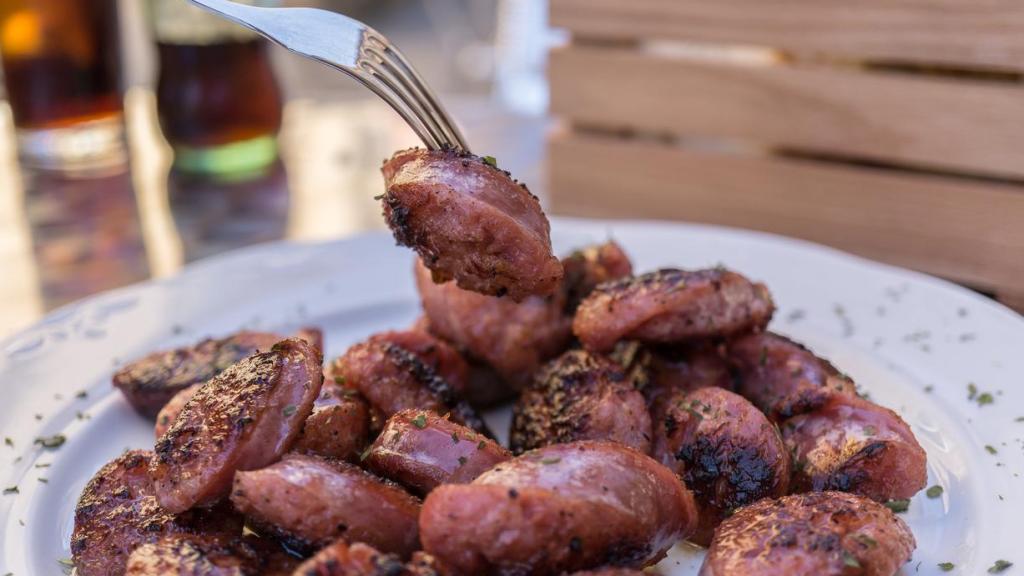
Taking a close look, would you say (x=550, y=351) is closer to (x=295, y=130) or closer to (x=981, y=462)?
(x=981, y=462)

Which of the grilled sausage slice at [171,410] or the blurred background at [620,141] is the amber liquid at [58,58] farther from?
the grilled sausage slice at [171,410]

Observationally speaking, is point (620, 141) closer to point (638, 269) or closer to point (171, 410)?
point (638, 269)

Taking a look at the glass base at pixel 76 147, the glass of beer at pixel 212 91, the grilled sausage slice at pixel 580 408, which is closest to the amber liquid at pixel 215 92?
the glass of beer at pixel 212 91

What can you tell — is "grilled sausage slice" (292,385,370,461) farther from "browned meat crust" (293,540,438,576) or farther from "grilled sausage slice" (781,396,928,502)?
"grilled sausage slice" (781,396,928,502)

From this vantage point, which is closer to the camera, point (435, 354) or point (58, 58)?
point (435, 354)

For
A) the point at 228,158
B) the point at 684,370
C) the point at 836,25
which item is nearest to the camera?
the point at 684,370

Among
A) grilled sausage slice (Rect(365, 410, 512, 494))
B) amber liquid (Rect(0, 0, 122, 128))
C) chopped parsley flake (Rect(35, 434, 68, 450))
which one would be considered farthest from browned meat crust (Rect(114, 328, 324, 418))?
amber liquid (Rect(0, 0, 122, 128))

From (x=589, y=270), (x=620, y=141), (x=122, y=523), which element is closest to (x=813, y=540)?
(x=589, y=270)
